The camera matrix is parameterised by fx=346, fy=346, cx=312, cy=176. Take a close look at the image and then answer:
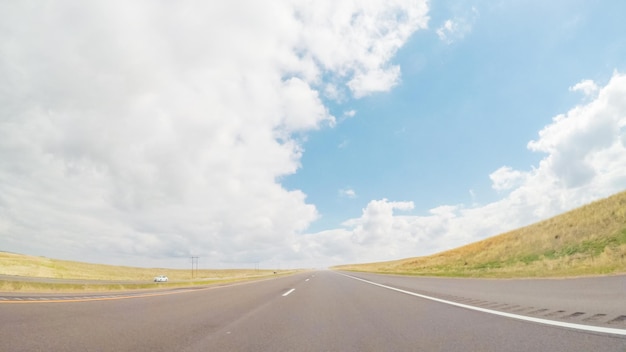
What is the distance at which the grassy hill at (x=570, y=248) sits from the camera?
16578 millimetres

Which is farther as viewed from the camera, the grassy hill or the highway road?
the grassy hill

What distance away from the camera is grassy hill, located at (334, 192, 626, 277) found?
1658 centimetres

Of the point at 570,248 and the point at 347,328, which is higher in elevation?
the point at 570,248

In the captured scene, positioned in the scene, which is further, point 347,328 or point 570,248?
point 570,248

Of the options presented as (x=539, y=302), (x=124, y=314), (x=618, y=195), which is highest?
(x=618, y=195)

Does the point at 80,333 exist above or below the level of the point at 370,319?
above

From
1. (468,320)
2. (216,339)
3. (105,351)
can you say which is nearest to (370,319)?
(468,320)

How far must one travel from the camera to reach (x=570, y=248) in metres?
22.3

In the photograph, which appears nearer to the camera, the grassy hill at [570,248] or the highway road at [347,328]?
the highway road at [347,328]

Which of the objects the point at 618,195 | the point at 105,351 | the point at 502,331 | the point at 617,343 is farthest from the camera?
the point at 618,195

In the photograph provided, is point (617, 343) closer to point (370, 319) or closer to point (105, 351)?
point (370, 319)

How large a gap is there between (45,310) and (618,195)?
3648 centimetres

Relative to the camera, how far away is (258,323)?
7.09 metres

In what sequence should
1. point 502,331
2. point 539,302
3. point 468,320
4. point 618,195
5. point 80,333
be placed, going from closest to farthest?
1. point 502,331
2. point 80,333
3. point 468,320
4. point 539,302
5. point 618,195
